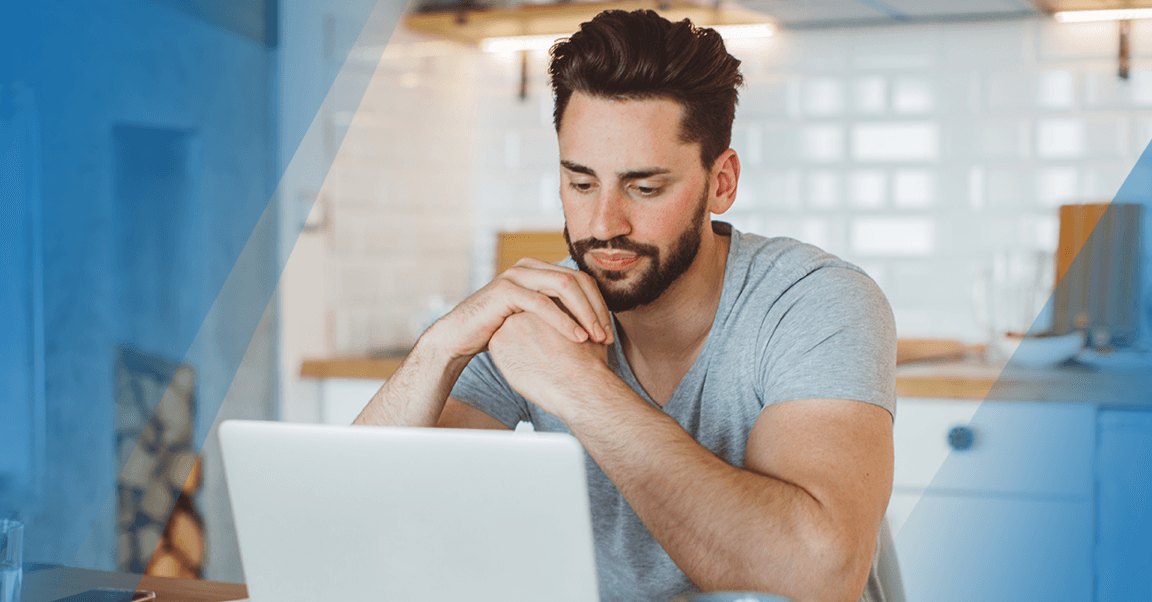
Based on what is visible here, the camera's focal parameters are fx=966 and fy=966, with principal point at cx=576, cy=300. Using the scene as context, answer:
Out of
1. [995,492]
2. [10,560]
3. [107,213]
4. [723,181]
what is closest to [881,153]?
[995,492]

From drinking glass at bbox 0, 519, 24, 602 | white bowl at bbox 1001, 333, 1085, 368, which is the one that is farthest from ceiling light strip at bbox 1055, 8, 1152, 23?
drinking glass at bbox 0, 519, 24, 602

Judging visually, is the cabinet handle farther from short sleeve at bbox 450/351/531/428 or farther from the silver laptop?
the silver laptop

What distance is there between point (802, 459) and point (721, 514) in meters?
0.11

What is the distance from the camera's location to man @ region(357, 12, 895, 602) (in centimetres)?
80

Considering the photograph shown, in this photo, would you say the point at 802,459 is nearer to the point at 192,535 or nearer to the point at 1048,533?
the point at 1048,533

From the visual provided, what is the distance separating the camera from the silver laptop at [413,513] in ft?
1.80

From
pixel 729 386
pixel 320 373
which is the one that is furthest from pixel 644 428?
pixel 320 373

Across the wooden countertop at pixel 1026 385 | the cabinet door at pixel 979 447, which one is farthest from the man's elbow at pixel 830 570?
the cabinet door at pixel 979 447

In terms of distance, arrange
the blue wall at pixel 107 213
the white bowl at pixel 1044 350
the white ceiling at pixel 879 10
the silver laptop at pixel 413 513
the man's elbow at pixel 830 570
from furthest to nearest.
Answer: the white ceiling at pixel 879 10 < the white bowl at pixel 1044 350 < the blue wall at pixel 107 213 < the man's elbow at pixel 830 570 < the silver laptop at pixel 413 513

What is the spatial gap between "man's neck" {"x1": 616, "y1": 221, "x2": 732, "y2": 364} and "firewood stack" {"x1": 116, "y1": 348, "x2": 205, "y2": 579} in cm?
129

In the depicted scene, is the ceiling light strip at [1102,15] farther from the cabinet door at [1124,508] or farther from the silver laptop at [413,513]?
the silver laptop at [413,513]

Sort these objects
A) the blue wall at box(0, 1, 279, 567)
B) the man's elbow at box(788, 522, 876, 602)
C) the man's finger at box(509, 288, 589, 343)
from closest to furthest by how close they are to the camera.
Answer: the man's elbow at box(788, 522, 876, 602) → the man's finger at box(509, 288, 589, 343) → the blue wall at box(0, 1, 279, 567)

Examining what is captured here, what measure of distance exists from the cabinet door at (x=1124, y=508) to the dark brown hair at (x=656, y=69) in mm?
1280

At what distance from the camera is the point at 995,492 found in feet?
6.57
